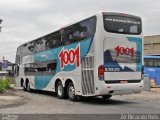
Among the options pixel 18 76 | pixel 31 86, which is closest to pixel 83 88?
pixel 31 86

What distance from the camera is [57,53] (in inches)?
861

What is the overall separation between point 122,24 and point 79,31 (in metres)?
2.22

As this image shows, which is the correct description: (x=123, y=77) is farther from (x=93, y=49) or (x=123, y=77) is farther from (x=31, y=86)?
(x=31, y=86)

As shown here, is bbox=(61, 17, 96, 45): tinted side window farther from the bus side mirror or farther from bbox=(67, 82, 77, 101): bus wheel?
bbox=(67, 82, 77, 101): bus wheel

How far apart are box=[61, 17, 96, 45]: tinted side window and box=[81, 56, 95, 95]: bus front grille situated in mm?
1132

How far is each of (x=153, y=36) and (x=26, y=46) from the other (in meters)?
52.9

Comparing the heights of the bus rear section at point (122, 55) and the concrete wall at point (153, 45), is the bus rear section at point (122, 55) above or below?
below

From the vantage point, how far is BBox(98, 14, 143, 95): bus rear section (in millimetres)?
17391

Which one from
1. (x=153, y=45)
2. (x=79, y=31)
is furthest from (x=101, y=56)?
(x=153, y=45)

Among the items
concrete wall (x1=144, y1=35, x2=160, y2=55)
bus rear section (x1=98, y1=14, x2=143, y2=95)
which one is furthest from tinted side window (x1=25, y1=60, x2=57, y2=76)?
concrete wall (x1=144, y1=35, x2=160, y2=55)

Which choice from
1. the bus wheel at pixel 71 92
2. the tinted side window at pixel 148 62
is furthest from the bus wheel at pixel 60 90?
the tinted side window at pixel 148 62

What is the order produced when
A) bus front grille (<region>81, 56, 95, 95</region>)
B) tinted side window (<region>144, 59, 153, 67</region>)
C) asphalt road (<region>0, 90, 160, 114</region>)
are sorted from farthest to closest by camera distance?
tinted side window (<region>144, 59, 153, 67</region>) < bus front grille (<region>81, 56, 95, 95</region>) < asphalt road (<region>0, 90, 160, 114</region>)

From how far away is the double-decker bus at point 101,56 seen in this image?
1733 centimetres

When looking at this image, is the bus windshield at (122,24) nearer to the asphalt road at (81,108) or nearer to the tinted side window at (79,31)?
the tinted side window at (79,31)
